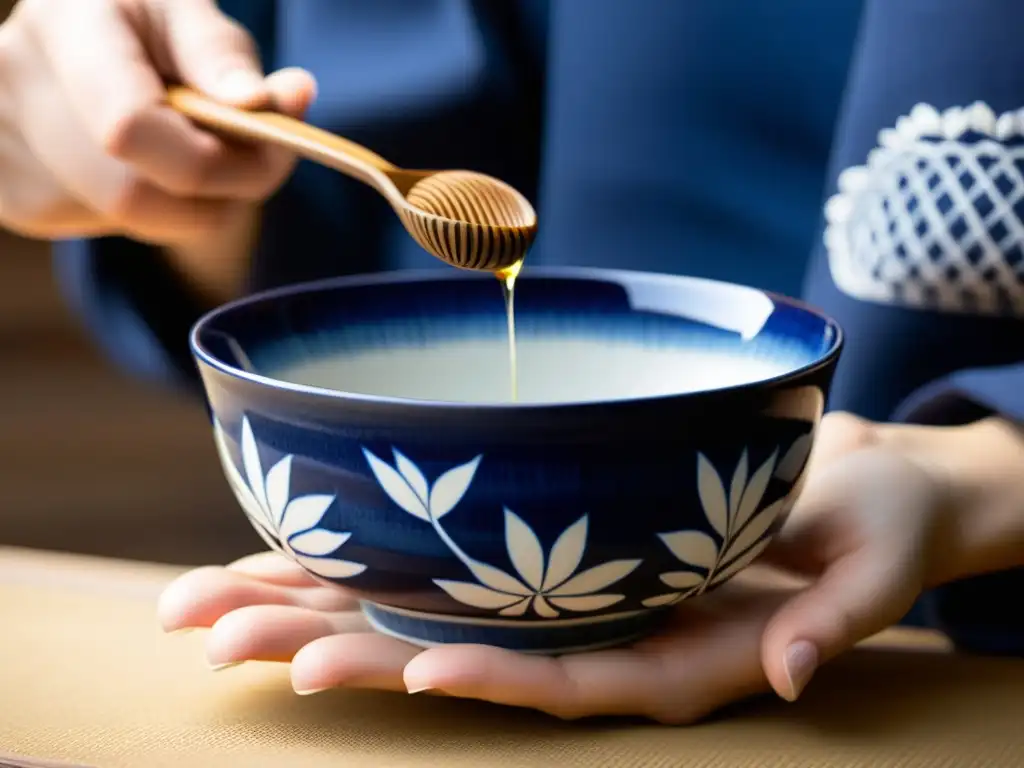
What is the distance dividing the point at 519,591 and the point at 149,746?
11 cm

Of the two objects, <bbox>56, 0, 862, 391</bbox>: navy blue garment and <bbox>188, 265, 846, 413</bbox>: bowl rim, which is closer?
<bbox>188, 265, 846, 413</bbox>: bowl rim

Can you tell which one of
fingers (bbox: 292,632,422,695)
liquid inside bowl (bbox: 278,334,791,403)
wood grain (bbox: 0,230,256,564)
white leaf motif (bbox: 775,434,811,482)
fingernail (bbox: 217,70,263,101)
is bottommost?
wood grain (bbox: 0,230,256,564)

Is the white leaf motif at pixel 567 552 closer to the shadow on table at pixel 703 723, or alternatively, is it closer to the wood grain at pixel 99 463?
the shadow on table at pixel 703 723

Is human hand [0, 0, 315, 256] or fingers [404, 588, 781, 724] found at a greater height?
human hand [0, 0, 315, 256]

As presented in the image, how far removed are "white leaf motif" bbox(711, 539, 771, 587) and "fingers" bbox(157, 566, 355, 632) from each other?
11 centimetres

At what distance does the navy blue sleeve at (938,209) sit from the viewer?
0.59m

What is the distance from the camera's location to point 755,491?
372 mm

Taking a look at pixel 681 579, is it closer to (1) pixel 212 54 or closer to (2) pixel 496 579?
(2) pixel 496 579

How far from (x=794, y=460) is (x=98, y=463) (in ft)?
4.70

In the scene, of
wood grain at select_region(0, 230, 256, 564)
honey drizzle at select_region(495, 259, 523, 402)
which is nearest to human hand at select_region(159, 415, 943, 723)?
honey drizzle at select_region(495, 259, 523, 402)

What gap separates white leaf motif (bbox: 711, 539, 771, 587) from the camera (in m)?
0.39

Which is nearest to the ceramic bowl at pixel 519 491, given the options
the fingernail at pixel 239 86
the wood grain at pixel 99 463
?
the fingernail at pixel 239 86

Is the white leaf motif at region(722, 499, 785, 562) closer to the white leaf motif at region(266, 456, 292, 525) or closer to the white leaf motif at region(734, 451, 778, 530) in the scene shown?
the white leaf motif at region(734, 451, 778, 530)

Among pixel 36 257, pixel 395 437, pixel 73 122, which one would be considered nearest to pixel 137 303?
pixel 73 122
